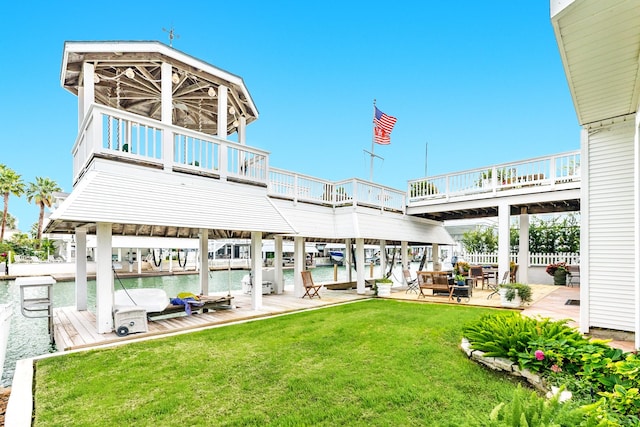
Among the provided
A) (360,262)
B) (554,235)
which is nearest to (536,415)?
(360,262)

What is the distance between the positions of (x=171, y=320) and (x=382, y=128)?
10.8 metres

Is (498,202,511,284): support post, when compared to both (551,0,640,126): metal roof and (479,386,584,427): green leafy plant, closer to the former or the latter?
(551,0,640,126): metal roof

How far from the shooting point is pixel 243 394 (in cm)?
412

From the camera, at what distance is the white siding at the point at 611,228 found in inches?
233

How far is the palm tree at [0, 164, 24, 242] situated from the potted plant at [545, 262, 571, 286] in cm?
4240

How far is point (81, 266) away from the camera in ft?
29.7

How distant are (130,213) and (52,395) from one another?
3530 mm

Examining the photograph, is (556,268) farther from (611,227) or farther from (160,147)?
(160,147)

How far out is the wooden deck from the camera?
6.47m

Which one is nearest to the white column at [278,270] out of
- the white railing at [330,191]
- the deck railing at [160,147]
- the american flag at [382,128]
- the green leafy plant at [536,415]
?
the white railing at [330,191]

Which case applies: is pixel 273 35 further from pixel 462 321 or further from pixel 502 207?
pixel 462 321

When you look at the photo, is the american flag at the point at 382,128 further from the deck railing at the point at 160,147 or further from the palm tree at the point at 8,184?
the palm tree at the point at 8,184

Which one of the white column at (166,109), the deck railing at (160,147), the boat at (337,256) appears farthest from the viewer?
the boat at (337,256)

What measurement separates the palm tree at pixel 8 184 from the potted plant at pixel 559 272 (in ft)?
139
